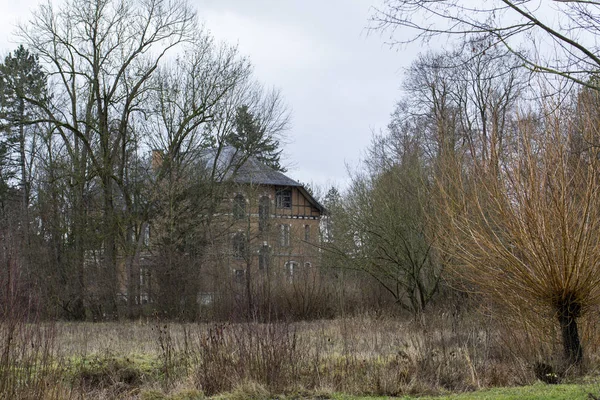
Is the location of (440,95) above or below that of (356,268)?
above

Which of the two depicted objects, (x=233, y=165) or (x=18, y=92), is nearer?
(x=18, y=92)

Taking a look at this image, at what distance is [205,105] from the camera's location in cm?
2592

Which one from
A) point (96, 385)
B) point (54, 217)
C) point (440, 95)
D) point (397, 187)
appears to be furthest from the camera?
point (440, 95)

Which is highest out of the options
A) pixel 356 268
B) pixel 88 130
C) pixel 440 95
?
pixel 440 95

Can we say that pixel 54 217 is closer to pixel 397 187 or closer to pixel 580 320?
pixel 397 187

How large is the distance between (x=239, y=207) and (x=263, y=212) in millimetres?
4573

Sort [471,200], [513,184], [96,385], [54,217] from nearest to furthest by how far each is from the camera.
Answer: [513,184], [471,200], [96,385], [54,217]

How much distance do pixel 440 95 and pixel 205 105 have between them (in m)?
10.6

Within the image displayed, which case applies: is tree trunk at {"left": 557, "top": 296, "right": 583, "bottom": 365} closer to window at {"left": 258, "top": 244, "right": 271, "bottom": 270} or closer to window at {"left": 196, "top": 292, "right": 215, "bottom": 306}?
window at {"left": 196, "top": 292, "right": 215, "bottom": 306}

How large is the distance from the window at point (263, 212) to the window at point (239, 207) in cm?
157

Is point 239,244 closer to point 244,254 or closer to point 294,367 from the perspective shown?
point 244,254

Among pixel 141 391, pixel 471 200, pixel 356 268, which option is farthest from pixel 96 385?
pixel 356 268

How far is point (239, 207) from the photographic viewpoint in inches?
1155

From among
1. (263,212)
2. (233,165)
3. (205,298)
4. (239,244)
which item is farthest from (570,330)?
(263,212)
